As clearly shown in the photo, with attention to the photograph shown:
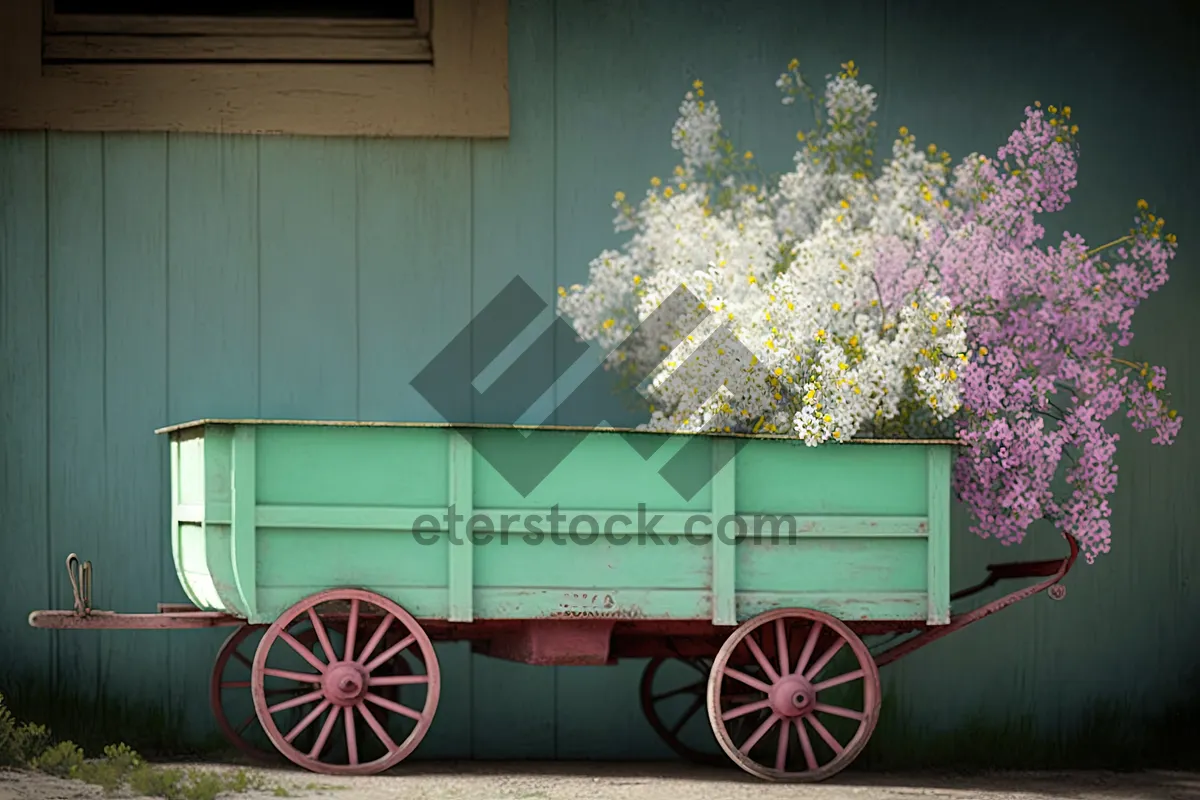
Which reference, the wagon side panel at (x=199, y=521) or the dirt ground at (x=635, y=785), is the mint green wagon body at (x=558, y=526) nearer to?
the wagon side panel at (x=199, y=521)

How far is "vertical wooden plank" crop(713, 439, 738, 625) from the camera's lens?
5.02 metres

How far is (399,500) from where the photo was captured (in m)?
4.95

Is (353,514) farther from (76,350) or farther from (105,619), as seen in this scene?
(76,350)

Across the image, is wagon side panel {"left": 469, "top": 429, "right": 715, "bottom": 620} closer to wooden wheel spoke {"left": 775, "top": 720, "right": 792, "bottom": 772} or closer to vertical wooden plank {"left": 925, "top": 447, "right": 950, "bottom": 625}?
wooden wheel spoke {"left": 775, "top": 720, "right": 792, "bottom": 772}

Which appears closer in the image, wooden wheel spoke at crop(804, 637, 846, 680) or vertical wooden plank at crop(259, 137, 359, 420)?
wooden wheel spoke at crop(804, 637, 846, 680)

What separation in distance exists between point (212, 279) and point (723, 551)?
262cm

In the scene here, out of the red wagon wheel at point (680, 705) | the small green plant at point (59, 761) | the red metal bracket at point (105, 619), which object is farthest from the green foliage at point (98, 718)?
the red wagon wheel at point (680, 705)

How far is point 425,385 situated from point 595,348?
29.6 inches

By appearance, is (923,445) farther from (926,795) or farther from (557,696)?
(557,696)

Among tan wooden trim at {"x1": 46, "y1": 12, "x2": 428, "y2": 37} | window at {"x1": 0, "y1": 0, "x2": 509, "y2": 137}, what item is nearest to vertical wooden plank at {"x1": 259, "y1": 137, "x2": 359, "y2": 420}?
window at {"x1": 0, "y1": 0, "x2": 509, "y2": 137}

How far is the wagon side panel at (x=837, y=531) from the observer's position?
5078 mm

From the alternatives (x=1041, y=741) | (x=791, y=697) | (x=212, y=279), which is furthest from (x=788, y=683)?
(x=212, y=279)

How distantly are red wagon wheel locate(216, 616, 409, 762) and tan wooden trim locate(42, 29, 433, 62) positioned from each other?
2.43 metres

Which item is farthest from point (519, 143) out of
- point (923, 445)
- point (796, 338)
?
point (923, 445)
